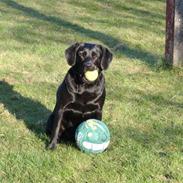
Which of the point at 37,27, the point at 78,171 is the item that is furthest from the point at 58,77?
the point at 37,27

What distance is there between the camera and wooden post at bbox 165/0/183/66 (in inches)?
381

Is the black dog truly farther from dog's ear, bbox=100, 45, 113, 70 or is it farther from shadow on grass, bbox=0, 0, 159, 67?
shadow on grass, bbox=0, 0, 159, 67

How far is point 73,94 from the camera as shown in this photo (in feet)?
18.8

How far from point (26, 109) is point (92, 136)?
6.75ft

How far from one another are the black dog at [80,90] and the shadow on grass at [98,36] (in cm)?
436

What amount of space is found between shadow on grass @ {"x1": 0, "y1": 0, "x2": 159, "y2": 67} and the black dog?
4.36 m

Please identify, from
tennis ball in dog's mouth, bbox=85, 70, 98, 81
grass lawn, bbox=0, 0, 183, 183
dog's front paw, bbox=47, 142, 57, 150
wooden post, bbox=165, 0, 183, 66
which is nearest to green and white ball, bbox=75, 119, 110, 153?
grass lawn, bbox=0, 0, 183, 183

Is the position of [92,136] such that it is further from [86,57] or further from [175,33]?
[175,33]

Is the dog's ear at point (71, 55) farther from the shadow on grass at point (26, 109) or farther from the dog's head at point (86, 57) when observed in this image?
the shadow on grass at point (26, 109)

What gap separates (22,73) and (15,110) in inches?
75.6

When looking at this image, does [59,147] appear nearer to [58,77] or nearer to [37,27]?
[58,77]

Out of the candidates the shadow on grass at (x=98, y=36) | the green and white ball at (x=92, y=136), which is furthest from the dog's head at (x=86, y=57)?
the shadow on grass at (x=98, y=36)

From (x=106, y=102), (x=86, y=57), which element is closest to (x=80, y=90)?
(x=86, y=57)

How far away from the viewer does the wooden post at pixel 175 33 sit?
9.68m
